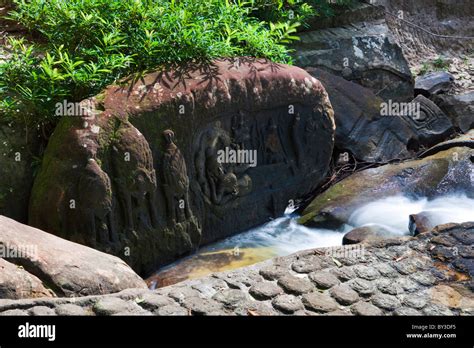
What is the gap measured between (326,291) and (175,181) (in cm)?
166

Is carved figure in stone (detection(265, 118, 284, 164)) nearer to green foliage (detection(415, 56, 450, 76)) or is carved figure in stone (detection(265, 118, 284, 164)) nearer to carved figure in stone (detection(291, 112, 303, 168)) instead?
carved figure in stone (detection(291, 112, 303, 168))

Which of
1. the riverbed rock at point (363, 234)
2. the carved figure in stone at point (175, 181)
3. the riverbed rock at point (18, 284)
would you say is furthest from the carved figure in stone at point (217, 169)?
the riverbed rock at point (18, 284)

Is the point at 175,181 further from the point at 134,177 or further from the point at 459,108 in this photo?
the point at 459,108

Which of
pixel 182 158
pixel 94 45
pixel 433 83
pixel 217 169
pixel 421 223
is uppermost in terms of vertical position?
pixel 94 45

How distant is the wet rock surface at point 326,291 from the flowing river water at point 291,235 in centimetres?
100

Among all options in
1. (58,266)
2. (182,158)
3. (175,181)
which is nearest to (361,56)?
(182,158)

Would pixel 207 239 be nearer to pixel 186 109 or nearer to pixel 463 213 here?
pixel 186 109

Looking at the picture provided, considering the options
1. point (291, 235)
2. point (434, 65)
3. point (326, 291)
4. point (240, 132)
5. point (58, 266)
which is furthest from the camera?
point (434, 65)

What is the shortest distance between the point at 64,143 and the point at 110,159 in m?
0.34

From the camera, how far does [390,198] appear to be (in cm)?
673

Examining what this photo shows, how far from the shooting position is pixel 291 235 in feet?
20.7

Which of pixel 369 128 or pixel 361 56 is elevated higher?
pixel 361 56
